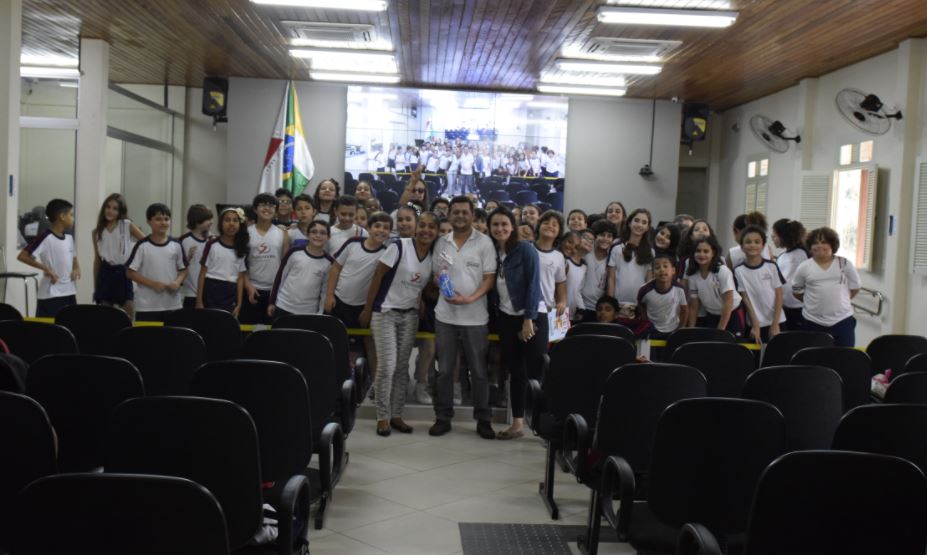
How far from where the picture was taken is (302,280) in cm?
646

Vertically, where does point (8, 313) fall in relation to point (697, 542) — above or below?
above

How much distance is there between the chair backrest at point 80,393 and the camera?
3.14m

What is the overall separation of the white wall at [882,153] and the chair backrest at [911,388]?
6.08m

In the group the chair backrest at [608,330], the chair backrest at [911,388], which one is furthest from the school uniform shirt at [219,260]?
the chair backrest at [911,388]

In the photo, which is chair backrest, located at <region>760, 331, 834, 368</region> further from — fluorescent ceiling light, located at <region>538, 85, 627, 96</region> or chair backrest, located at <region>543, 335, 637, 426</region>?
fluorescent ceiling light, located at <region>538, 85, 627, 96</region>

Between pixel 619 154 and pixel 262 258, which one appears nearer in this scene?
pixel 262 258

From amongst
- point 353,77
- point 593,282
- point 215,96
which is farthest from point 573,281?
point 215,96

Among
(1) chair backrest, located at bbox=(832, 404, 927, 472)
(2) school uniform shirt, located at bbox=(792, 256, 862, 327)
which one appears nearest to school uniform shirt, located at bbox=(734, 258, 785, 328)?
(2) school uniform shirt, located at bbox=(792, 256, 862, 327)

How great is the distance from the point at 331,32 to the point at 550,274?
16.4 ft

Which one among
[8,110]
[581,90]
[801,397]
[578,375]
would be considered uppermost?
[581,90]

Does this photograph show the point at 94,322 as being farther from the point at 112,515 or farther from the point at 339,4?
the point at 339,4

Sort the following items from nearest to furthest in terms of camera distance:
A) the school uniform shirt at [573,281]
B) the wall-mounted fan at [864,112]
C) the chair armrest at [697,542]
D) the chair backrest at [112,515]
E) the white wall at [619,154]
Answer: the chair backrest at [112,515] → the chair armrest at [697,542] → the school uniform shirt at [573,281] → the wall-mounted fan at [864,112] → the white wall at [619,154]

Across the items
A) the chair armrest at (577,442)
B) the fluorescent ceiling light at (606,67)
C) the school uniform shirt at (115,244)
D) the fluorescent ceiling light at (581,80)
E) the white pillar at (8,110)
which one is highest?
the fluorescent ceiling light at (581,80)

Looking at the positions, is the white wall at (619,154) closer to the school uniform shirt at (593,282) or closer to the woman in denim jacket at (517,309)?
the school uniform shirt at (593,282)
